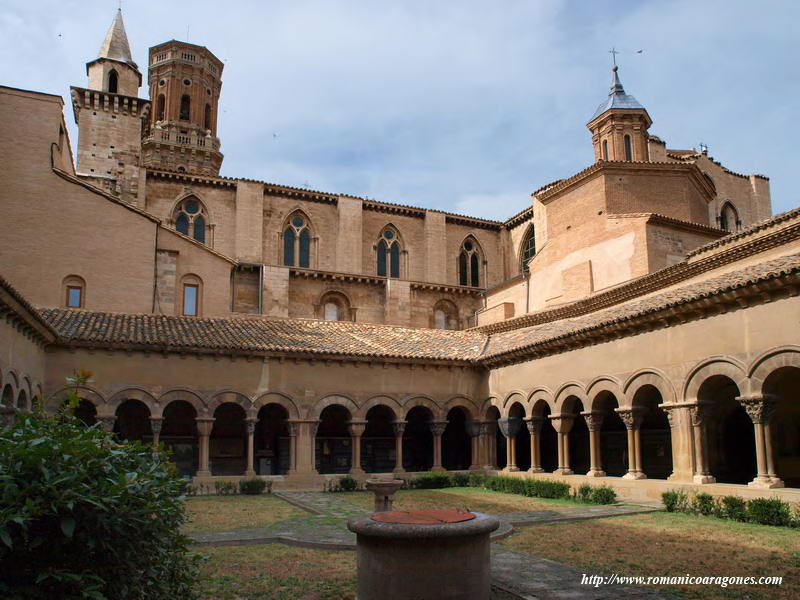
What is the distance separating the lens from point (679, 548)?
31.5 ft

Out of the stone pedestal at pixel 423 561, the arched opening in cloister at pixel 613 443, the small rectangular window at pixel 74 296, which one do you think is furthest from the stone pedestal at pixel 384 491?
the small rectangular window at pixel 74 296

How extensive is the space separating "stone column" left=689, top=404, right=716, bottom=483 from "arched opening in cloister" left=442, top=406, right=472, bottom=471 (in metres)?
10.7

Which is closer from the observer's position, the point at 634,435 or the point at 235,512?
the point at 235,512

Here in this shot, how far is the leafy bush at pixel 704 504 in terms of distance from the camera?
12.9 m

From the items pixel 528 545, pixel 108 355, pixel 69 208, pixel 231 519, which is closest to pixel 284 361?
pixel 108 355

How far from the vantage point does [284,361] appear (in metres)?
19.7

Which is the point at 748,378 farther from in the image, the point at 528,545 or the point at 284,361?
the point at 284,361

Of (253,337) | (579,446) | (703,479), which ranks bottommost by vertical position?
(703,479)

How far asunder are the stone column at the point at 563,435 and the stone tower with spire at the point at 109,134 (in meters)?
22.7

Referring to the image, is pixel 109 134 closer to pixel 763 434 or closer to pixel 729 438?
pixel 729 438

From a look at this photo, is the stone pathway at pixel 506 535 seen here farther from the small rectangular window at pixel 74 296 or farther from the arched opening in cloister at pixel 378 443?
the small rectangular window at pixel 74 296

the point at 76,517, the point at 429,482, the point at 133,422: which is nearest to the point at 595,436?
the point at 429,482

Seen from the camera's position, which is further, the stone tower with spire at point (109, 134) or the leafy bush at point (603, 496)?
the stone tower with spire at point (109, 134)

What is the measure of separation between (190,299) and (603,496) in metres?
16.7
